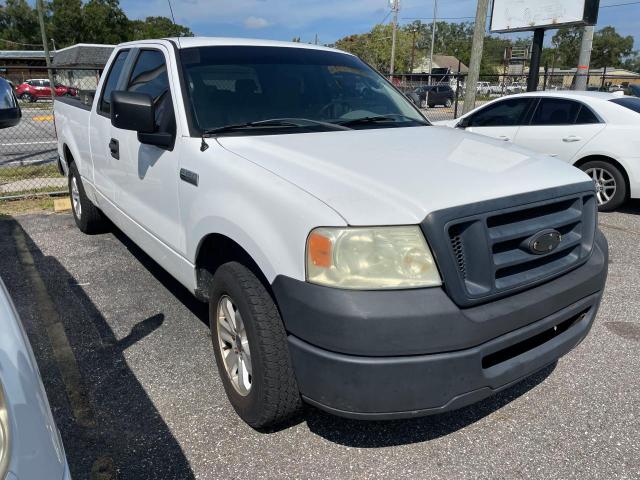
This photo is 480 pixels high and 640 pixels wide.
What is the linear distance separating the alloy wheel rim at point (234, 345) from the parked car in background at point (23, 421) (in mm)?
1074

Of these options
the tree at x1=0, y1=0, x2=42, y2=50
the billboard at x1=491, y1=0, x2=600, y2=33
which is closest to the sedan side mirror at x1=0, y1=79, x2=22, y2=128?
the billboard at x1=491, y1=0, x2=600, y2=33

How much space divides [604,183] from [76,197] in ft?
21.2

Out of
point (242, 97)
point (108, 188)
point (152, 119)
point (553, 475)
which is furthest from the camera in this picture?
point (108, 188)

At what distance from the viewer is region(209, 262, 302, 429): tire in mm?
2248

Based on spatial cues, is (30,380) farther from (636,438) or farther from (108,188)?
(108,188)

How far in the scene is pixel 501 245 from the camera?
220 cm

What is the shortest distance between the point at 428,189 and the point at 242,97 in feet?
4.99

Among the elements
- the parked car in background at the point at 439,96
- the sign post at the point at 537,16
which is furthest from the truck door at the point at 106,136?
the parked car in background at the point at 439,96

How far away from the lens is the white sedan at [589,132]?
671cm

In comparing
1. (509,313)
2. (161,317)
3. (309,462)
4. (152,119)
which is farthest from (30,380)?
(161,317)

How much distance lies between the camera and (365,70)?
4035 millimetres

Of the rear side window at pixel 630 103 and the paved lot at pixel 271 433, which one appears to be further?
the rear side window at pixel 630 103

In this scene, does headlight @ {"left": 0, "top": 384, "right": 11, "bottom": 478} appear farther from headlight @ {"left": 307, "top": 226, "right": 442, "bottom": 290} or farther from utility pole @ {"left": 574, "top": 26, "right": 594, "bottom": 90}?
utility pole @ {"left": 574, "top": 26, "right": 594, "bottom": 90}

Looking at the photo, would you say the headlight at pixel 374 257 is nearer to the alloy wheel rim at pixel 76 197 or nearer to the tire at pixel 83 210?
the tire at pixel 83 210
